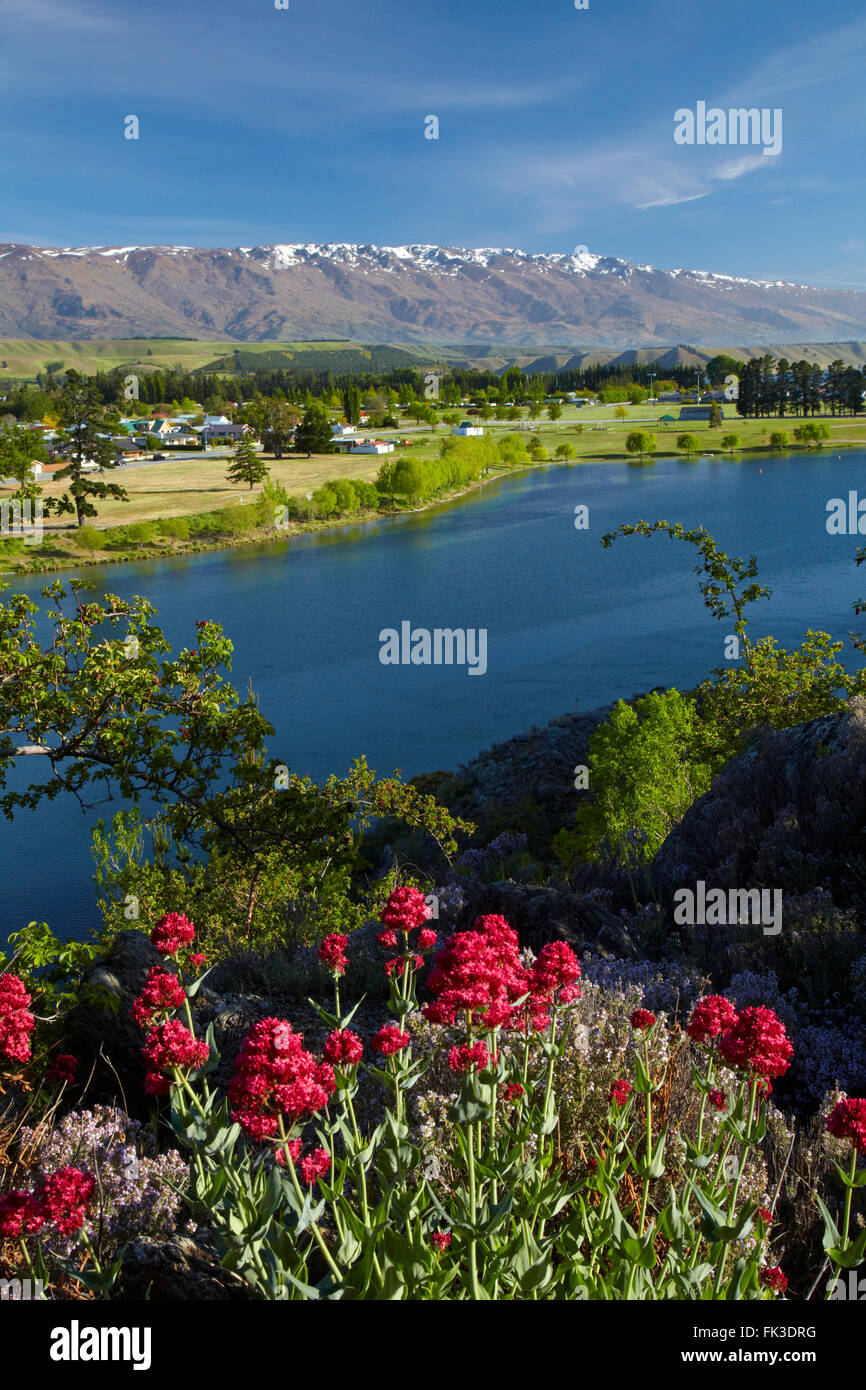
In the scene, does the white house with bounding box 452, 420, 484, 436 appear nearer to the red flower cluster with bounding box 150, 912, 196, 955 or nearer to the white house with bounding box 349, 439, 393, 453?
the white house with bounding box 349, 439, 393, 453

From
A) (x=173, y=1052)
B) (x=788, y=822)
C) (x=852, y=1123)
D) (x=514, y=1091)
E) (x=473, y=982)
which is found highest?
(x=473, y=982)

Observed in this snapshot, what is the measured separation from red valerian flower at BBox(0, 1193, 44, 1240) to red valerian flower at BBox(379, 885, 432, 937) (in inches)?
45.8

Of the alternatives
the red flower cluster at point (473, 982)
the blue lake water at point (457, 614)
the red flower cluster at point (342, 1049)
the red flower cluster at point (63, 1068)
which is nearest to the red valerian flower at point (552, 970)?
the red flower cluster at point (473, 982)

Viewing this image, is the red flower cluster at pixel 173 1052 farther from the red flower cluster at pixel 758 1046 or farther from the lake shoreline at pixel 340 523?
the lake shoreline at pixel 340 523

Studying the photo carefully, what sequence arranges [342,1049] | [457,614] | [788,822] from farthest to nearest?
[457,614]
[788,822]
[342,1049]

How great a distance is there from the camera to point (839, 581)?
126 ft

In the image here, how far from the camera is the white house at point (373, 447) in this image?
99.9 meters

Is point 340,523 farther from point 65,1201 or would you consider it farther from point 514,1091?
point 65,1201

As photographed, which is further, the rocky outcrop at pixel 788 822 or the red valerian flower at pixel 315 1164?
the rocky outcrop at pixel 788 822

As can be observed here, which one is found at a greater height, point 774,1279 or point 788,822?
point 788,822

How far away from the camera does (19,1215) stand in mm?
2191

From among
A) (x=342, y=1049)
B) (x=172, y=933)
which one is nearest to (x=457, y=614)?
(x=172, y=933)

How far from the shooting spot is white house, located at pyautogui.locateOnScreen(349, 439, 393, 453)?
99.9 meters

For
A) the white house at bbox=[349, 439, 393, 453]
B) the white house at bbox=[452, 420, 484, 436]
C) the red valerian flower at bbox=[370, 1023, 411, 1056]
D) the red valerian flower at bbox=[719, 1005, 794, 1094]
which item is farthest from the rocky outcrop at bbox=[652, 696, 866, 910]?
the white house at bbox=[452, 420, 484, 436]
